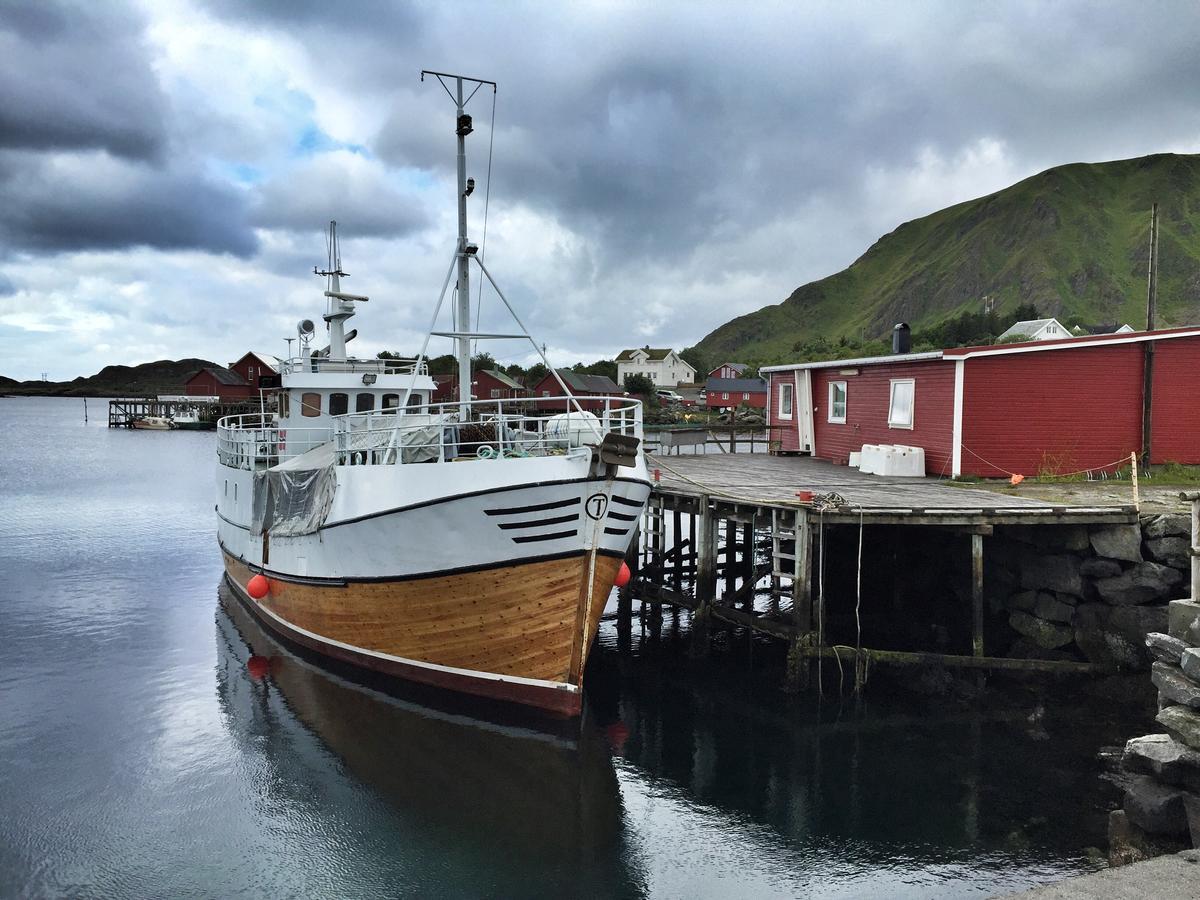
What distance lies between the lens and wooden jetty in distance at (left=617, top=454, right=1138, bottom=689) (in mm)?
13148

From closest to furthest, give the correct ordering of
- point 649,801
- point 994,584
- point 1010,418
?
point 649,801
point 994,584
point 1010,418

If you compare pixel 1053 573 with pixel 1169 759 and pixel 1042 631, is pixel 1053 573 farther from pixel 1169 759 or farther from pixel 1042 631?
pixel 1169 759

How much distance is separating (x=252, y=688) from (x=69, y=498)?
29.1 m

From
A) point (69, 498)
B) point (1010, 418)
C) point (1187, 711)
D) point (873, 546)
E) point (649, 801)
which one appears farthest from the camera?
point (69, 498)

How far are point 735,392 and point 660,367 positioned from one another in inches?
1482

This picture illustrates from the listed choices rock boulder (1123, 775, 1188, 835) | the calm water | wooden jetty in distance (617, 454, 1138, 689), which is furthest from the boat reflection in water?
rock boulder (1123, 775, 1188, 835)

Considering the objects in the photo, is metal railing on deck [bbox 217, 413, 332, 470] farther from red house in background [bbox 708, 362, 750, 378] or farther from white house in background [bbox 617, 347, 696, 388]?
white house in background [bbox 617, 347, 696, 388]

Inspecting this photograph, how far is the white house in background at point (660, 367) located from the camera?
116 m

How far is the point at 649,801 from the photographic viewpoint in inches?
409

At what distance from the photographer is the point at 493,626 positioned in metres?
11.8

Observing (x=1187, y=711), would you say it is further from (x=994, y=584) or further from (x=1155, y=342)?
(x=1155, y=342)

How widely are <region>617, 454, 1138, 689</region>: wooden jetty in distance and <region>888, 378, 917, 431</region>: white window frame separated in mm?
1562

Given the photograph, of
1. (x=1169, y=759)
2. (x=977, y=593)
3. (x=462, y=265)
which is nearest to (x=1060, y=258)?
(x=977, y=593)

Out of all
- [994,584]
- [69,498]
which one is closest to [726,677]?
[994,584]
